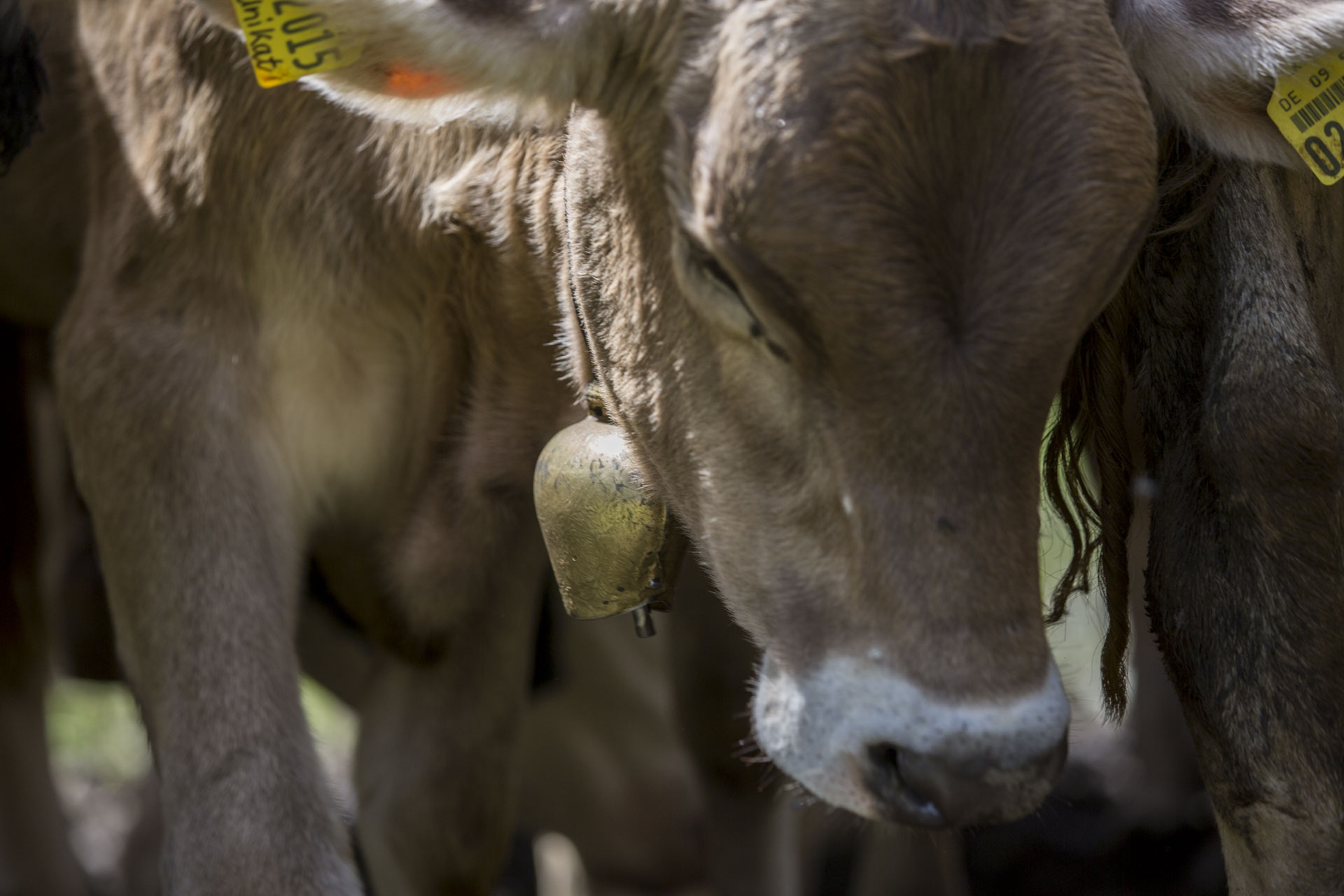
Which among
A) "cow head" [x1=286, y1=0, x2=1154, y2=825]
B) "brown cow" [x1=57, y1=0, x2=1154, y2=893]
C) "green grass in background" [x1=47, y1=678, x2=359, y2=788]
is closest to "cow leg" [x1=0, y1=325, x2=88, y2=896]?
"green grass in background" [x1=47, y1=678, x2=359, y2=788]

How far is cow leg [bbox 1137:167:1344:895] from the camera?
2.25 meters

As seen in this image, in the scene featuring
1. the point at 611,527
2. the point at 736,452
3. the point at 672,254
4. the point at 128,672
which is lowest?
the point at 128,672

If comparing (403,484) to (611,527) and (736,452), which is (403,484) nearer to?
(611,527)

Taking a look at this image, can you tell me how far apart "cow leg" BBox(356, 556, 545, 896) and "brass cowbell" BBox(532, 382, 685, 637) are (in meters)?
0.69

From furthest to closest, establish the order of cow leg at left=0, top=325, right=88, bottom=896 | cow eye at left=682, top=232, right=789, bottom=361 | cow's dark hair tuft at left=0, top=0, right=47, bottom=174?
cow leg at left=0, top=325, right=88, bottom=896, cow's dark hair tuft at left=0, top=0, right=47, bottom=174, cow eye at left=682, top=232, right=789, bottom=361

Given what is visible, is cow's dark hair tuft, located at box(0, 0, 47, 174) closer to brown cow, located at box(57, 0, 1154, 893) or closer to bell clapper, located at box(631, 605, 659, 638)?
brown cow, located at box(57, 0, 1154, 893)

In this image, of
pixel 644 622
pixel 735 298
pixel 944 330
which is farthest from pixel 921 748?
pixel 644 622

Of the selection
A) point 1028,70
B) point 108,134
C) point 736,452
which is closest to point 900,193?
point 1028,70

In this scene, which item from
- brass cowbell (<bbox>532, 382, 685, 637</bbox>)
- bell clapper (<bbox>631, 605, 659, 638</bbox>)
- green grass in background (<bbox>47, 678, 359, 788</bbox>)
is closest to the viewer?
brass cowbell (<bbox>532, 382, 685, 637</bbox>)

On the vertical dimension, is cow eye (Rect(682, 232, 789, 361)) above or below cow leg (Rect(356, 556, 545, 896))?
above

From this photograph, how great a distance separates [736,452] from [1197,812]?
3.62m

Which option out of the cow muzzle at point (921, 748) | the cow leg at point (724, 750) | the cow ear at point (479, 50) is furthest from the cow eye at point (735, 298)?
the cow leg at point (724, 750)

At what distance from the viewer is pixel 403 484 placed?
330 cm

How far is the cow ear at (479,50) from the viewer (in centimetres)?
225
